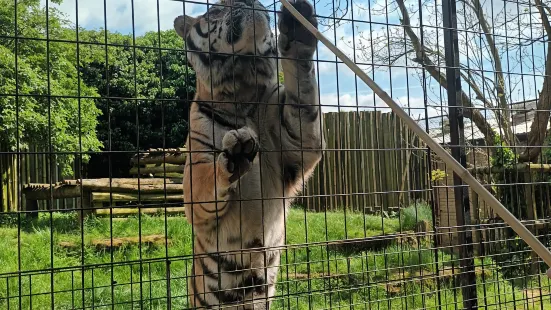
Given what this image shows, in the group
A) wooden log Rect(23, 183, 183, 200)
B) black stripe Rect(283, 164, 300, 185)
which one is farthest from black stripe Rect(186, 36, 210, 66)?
wooden log Rect(23, 183, 183, 200)

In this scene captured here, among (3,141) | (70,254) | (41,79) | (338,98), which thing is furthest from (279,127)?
(3,141)

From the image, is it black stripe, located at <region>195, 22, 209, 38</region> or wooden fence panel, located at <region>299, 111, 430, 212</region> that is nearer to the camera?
black stripe, located at <region>195, 22, 209, 38</region>

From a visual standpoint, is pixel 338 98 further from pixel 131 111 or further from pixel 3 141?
pixel 131 111

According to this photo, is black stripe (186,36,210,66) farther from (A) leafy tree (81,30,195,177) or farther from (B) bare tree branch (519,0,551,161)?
(A) leafy tree (81,30,195,177)

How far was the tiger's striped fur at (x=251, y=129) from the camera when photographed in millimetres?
2852

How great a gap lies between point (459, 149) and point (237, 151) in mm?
1407

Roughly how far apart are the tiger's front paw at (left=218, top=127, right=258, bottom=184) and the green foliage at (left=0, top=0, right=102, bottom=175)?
17.1 ft

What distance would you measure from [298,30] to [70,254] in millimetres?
4091

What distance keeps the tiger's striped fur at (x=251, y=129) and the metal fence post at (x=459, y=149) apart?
2.70 feet

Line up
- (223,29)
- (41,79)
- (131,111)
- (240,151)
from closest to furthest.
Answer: (240,151) < (223,29) < (41,79) < (131,111)

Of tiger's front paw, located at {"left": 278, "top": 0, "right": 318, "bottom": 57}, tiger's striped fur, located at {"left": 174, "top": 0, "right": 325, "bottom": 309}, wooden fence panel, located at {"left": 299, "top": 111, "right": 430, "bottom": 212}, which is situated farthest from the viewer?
wooden fence panel, located at {"left": 299, "top": 111, "right": 430, "bottom": 212}

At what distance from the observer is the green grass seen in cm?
400

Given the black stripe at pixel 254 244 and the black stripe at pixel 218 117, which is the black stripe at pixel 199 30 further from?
the black stripe at pixel 254 244

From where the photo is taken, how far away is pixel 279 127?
325 centimetres
